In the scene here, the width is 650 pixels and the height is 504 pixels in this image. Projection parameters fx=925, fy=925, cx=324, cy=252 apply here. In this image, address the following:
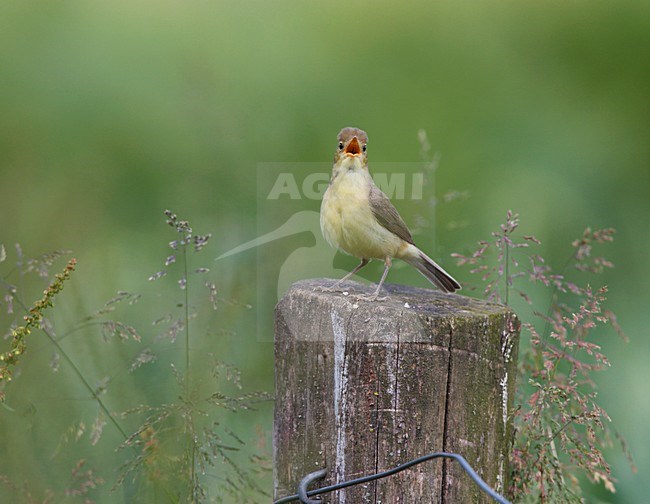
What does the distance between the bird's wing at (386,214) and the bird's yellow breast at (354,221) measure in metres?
0.01

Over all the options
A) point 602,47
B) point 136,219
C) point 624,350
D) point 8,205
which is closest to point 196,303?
point 136,219

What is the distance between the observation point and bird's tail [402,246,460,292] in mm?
2688

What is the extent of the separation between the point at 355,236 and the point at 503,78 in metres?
1.64

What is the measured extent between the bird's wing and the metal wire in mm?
928

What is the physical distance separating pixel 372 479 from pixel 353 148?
1.03 metres

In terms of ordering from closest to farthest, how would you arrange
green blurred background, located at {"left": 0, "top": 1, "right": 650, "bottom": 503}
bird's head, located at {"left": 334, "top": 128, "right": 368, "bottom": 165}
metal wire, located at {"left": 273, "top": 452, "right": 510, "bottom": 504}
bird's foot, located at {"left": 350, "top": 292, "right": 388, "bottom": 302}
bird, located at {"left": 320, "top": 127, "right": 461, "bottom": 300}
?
metal wire, located at {"left": 273, "top": 452, "right": 510, "bottom": 504} < bird's foot, located at {"left": 350, "top": 292, "right": 388, "bottom": 302} < bird's head, located at {"left": 334, "top": 128, "right": 368, "bottom": 165} < bird, located at {"left": 320, "top": 127, "right": 461, "bottom": 300} < green blurred background, located at {"left": 0, "top": 1, "right": 650, "bottom": 503}

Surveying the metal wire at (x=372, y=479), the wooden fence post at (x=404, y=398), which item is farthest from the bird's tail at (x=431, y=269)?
the metal wire at (x=372, y=479)

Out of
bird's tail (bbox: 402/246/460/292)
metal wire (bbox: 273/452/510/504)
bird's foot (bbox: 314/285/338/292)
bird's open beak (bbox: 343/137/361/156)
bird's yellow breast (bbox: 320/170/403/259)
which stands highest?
bird's open beak (bbox: 343/137/361/156)

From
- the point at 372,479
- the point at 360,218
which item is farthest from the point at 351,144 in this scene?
the point at 372,479

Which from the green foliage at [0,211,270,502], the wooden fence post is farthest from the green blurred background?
the wooden fence post

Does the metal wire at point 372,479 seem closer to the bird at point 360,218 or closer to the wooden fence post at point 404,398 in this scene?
the wooden fence post at point 404,398

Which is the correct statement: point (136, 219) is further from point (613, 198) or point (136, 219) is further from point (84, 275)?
point (613, 198)

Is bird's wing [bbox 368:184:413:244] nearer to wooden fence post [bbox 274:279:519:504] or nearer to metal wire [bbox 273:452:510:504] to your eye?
wooden fence post [bbox 274:279:519:504]

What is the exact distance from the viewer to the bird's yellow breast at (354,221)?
2.63 meters
